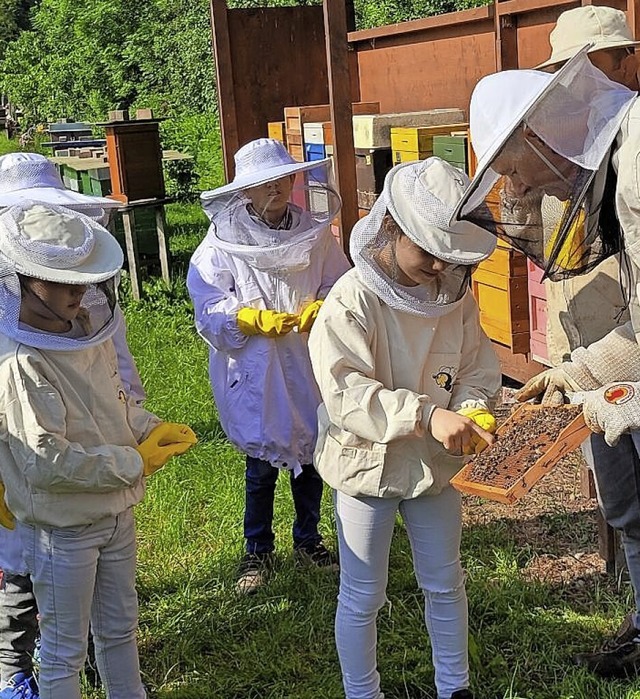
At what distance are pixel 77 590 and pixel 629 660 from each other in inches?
68.0

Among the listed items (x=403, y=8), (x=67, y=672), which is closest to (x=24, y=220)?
(x=67, y=672)

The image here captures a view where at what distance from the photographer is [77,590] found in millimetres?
2533

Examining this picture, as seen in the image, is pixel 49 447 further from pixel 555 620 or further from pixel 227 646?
pixel 555 620

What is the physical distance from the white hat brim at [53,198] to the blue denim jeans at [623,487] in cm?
171

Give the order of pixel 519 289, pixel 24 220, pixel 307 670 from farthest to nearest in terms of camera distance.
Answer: pixel 519 289 < pixel 307 670 < pixel 24 220

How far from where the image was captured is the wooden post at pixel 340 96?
16.1 ft

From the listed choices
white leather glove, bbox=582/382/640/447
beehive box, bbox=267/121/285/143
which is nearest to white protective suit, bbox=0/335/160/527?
white leather glove, bbox=582/382/640/447

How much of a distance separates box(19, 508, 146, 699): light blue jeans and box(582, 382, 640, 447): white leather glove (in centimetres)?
128

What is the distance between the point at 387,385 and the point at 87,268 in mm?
864

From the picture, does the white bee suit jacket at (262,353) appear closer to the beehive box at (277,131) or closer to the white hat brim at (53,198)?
the white hat brim at (53,198)

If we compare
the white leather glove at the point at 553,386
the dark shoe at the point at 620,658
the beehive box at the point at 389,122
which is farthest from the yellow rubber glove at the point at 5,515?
the beehive box at the point at 389,122

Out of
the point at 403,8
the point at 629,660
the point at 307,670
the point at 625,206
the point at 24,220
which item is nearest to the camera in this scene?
the point at 625,206

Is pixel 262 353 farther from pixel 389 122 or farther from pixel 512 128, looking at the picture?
pixel 389 122

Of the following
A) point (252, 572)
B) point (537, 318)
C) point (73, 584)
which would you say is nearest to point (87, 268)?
point (73, 584)
